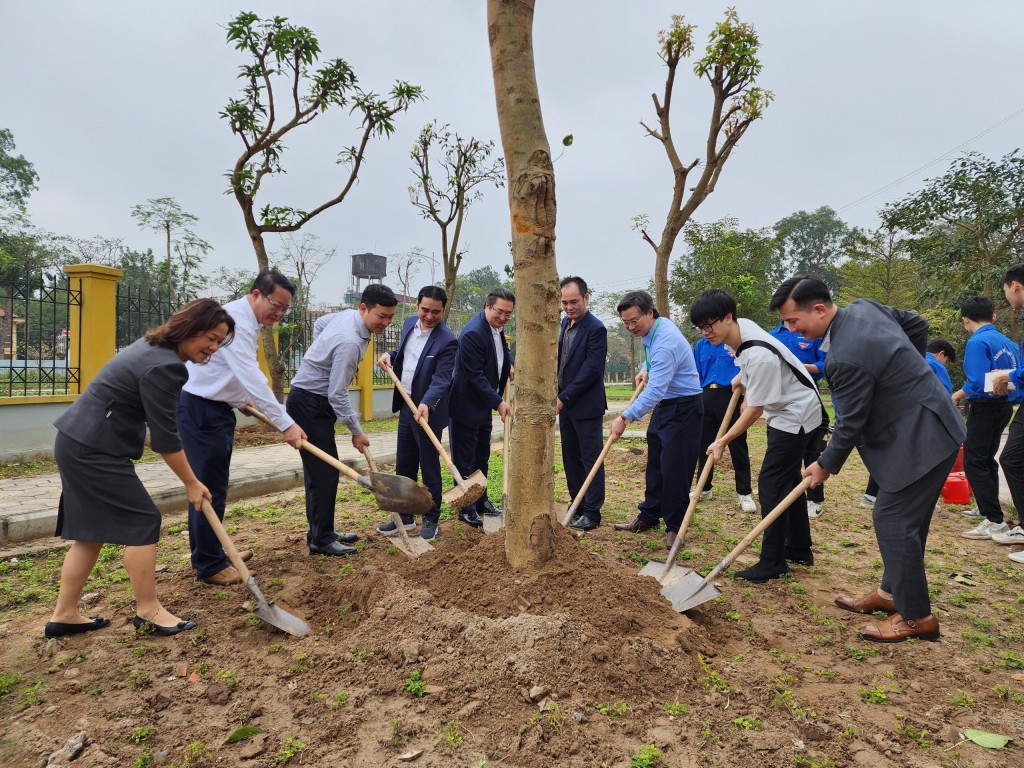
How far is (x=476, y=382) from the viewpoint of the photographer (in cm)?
470

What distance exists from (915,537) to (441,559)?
7.94ft

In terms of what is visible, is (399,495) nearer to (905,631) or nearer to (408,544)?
(408,544)

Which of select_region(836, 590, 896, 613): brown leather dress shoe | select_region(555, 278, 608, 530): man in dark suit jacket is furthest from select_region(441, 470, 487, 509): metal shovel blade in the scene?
select_region(836, 590, 896, 613): brown leather dress shoe

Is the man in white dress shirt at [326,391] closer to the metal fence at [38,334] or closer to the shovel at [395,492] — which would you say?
the shovel at [395,492]

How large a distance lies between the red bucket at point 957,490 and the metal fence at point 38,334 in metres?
9.87

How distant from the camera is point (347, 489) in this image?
20.1 ft

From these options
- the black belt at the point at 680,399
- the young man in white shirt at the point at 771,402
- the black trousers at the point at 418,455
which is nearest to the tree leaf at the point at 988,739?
the young man in white shirt at the point at 771,402

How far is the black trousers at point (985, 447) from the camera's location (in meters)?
4.66

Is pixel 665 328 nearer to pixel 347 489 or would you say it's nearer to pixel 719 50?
pixel 347 489

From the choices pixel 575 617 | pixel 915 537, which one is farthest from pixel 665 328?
pixel 575 617

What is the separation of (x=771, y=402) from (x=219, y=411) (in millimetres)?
3365

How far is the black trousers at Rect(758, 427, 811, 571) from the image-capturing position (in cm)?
374

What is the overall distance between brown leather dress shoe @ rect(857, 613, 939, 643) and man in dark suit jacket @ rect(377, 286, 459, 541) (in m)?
2.80

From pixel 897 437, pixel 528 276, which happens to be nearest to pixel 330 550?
pixel 528 276
